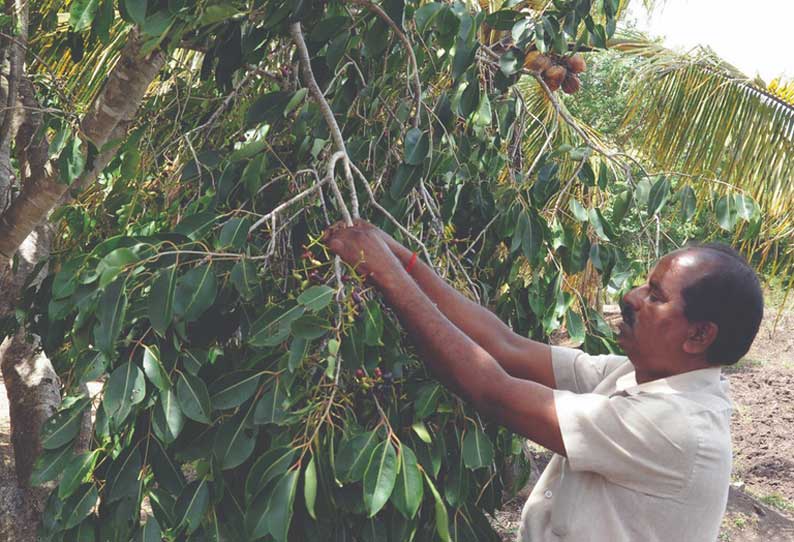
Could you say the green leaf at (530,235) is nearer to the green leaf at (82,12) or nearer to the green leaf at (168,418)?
the green leaf at (168,418)

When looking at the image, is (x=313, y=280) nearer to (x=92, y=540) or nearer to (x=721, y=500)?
(x=92, y=540)

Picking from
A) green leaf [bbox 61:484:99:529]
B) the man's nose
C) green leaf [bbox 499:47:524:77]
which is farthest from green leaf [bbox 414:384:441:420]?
green leaf [bbox 499:47:524:77]

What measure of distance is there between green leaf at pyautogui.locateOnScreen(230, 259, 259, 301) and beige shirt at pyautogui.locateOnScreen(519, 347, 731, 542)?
25.2 inches

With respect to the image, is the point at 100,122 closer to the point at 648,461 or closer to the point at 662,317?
the point at 662,317

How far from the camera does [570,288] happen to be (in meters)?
2.58

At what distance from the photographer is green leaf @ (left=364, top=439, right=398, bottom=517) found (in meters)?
1.51

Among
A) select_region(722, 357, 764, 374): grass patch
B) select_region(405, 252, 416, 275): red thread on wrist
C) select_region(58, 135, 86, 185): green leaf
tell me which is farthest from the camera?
select_region(722, 357, 764, 374): grass patch

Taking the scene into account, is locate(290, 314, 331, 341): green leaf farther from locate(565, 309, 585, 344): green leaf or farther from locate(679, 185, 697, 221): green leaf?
locate(679, 185, 697, 221): green leaf

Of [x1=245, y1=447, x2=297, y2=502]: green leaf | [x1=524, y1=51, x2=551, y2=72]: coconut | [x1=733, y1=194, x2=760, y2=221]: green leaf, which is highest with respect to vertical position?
[x1=733, y1=194, x2=760, y2=221]: green leaf

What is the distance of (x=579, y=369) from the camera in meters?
2.13

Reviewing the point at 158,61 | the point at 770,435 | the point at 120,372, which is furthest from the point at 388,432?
the point at 770,435

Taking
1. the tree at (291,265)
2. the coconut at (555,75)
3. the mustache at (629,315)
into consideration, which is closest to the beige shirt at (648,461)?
the mustache at (629,315)

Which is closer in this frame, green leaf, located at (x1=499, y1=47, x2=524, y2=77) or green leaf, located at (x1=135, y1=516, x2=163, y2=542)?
green leaf, located at (x1=135, y1=516, x2=163, y2=542)

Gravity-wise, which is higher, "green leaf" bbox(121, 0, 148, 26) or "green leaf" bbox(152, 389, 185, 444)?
"green leaf" bbox(121, 0, 148, 26)
